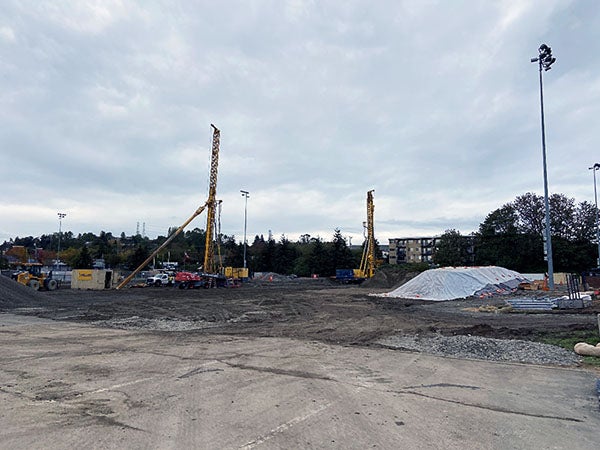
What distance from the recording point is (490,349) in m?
11.7

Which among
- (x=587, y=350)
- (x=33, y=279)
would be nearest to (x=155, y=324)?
(x=587, y=350)

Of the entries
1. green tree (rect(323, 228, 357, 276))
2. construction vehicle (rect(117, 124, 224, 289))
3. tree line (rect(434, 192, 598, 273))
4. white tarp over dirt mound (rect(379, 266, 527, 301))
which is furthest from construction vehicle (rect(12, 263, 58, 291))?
tree line (rect(434, 192, 598, 273))

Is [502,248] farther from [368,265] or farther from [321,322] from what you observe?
[321,322]

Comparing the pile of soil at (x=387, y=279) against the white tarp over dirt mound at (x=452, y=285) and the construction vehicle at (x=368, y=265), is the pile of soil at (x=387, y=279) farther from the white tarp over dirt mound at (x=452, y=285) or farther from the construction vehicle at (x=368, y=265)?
the white tarp over dirt mound at (x=452, y=285)

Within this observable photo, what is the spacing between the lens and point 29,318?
20.6m

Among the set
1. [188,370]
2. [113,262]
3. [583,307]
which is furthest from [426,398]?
[113,262]

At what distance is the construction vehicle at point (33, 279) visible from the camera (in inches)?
1587

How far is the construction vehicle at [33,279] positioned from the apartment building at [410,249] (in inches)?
4792

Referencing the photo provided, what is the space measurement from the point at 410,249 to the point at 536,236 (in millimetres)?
78929

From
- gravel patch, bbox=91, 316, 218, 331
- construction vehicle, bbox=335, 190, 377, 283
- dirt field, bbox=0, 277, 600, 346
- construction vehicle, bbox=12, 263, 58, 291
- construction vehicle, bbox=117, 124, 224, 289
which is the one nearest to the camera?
dirt field, bbox=0, 277, 600, 346

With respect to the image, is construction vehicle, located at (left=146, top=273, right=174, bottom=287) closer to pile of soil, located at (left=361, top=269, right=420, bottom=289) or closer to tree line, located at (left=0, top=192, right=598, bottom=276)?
tree line, located at (left=0, top=192, right=598, bottom=276)

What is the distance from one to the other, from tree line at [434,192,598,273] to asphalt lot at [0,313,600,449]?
72.8 m

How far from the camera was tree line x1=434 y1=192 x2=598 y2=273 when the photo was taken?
7162cm

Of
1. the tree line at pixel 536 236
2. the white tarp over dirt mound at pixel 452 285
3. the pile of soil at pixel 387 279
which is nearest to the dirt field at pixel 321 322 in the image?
the white tarp over dirt mound at pixel 452 285
